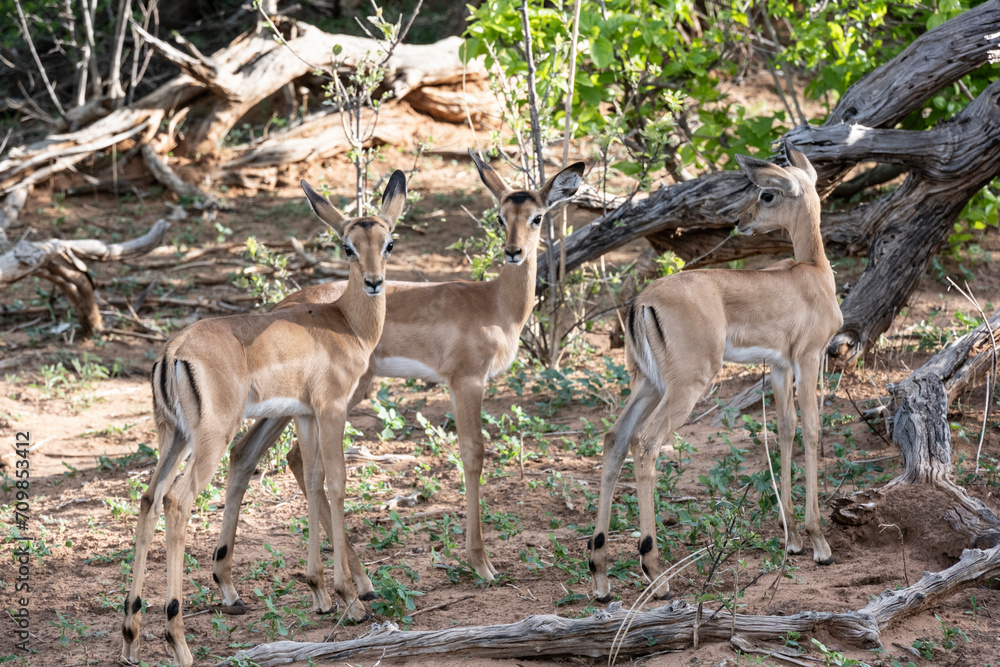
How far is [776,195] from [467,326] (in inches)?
76.4

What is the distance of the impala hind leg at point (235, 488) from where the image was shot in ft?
15.8

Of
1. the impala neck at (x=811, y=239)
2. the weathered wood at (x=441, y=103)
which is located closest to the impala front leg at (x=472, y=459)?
the impala neck at (x=811, y=239)

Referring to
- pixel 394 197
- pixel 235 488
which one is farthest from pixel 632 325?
pixel 235 488

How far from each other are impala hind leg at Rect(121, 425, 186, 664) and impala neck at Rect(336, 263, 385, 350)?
1156mm

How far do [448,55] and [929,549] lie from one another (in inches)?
400

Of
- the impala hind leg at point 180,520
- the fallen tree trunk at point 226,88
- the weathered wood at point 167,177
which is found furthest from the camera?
the weathered wood at point 167,177

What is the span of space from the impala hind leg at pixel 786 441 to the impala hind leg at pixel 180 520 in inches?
108

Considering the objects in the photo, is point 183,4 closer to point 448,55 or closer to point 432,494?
point 448,55

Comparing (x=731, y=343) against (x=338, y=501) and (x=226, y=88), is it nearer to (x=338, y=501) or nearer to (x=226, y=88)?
(x=338, y=501)

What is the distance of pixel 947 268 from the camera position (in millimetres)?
9195

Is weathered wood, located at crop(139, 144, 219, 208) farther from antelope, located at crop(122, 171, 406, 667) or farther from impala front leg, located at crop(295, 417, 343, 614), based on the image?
impala front leg, located at crop(295, 417, 343, 614)

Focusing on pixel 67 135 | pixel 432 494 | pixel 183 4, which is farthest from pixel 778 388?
pixel 183 4

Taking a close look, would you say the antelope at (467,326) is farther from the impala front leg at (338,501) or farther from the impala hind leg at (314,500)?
the impala front leg at (338,501)

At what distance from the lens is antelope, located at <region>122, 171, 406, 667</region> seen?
4.15 meters
